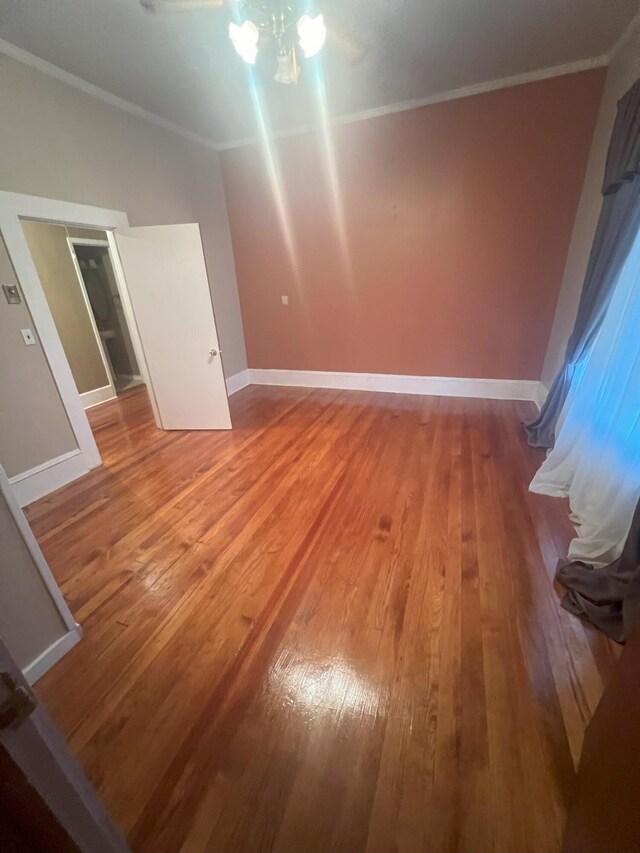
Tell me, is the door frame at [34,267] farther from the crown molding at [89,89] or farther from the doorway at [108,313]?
the doorway at [108,313]

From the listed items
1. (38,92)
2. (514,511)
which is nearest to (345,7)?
(38,92)

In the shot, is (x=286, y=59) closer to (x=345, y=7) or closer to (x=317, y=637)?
(x=345, y=7)

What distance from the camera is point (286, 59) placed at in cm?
170

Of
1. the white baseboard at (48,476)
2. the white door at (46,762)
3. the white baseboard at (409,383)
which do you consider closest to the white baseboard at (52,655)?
the white door at (46,762)

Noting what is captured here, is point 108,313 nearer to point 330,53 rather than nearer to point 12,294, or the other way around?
point 12,294

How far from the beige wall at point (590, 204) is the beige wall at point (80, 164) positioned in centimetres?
361

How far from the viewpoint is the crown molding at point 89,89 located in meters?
2.11

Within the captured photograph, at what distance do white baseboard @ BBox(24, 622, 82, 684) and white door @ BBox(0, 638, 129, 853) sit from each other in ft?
3.10

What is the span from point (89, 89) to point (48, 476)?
2969 mm

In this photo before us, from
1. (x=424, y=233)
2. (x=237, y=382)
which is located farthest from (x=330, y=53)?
(x=237, y=382)

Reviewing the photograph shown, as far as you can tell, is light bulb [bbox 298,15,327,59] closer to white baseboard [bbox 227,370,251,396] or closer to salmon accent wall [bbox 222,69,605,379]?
salmon accent wall [bbox 222,69,605,379]

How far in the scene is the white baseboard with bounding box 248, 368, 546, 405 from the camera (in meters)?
3.59

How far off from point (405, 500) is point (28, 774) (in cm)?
199

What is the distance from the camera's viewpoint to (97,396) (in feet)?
14.6
